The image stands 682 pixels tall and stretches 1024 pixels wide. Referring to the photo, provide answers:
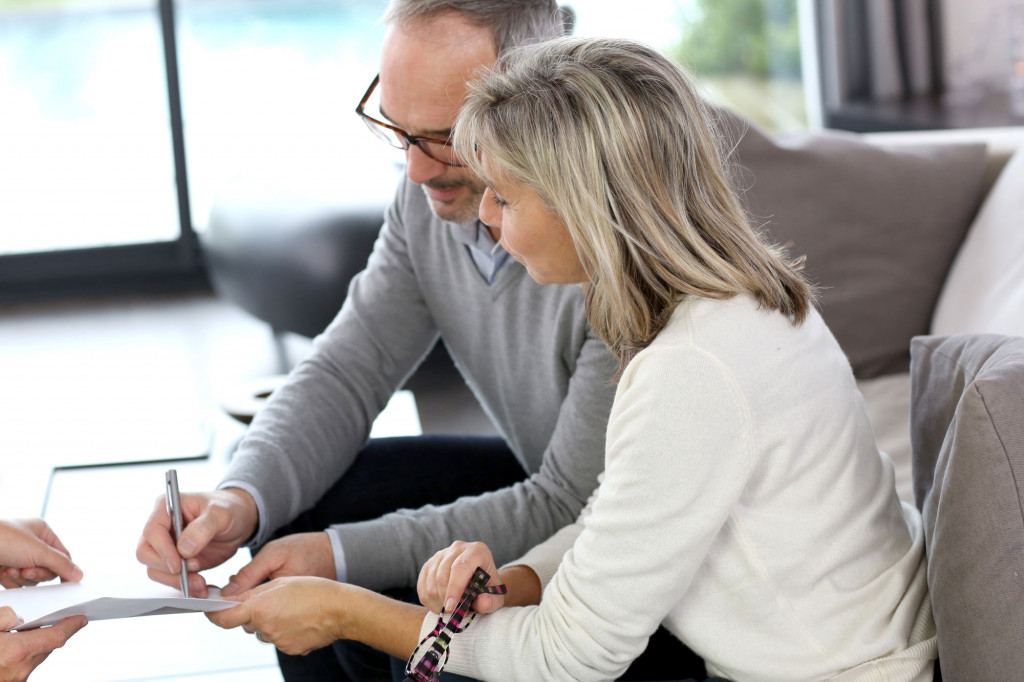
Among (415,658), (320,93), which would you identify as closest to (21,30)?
(320,93)

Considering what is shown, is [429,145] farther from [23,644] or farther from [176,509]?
[23,644]

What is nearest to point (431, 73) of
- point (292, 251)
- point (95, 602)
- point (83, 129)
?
point (95, 602)

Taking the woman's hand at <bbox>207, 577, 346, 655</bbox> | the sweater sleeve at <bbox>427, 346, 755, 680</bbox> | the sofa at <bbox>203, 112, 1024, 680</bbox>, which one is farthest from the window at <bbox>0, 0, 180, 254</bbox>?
the sweater sleeve at <bbox>427, 346, 755, 680</bbox>

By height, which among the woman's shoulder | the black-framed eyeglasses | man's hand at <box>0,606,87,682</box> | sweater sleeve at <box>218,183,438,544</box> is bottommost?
man's hand at <box>0,606,87,682</box>

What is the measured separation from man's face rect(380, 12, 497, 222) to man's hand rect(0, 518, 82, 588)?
0.64 meters

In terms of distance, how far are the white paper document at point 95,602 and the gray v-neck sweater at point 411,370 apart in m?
0.22

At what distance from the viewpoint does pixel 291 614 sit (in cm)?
119

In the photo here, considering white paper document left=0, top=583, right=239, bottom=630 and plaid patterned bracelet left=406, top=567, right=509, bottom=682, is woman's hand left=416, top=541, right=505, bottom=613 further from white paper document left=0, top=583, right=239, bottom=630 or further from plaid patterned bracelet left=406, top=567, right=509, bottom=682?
white paper document left=0, top=583, right=239, bottom=630

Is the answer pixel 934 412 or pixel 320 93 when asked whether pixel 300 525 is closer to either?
pixel 934 412

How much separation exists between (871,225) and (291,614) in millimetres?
1263

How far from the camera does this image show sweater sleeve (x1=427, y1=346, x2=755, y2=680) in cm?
97

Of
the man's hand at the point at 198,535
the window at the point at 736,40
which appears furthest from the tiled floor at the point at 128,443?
the window at the point at 736,40

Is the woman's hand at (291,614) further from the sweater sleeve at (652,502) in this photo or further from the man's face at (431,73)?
the man's face at (431,73)

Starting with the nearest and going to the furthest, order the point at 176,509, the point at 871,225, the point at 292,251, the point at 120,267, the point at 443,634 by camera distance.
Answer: the point at 443,634, the point at 176,509, the point at 871,225, the point at 292,251, the point at 120,267
